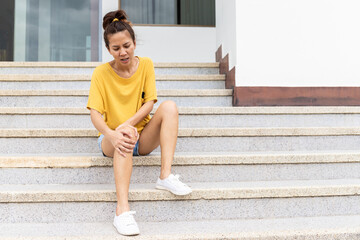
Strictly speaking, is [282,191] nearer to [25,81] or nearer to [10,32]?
[25,81]

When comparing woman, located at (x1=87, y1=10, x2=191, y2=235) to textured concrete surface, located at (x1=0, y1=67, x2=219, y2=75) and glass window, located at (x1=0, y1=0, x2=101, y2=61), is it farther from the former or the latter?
glass window, located at (x1=0, y1=0, x2=101, y2=61)

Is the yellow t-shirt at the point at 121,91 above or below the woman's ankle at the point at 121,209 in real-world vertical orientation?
above

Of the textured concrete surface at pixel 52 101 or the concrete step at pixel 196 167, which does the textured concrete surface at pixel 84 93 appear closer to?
the textured concrete surface at pixel 52 101

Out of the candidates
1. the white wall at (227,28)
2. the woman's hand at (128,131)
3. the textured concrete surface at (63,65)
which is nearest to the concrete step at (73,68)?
the textured concrete surface at (63,65)

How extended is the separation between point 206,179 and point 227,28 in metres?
1.59

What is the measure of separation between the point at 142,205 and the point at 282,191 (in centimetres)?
66

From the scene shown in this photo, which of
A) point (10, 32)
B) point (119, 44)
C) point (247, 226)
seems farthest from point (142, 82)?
point (10, 32)

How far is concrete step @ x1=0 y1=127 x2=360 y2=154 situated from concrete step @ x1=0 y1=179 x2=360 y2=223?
36 centimetres

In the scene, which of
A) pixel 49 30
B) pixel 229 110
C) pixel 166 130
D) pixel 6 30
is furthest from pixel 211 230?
pixel 6 30

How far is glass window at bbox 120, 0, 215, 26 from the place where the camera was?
4629 millimetres

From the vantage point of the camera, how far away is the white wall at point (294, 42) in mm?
2514

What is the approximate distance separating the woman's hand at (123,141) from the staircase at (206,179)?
0.22m

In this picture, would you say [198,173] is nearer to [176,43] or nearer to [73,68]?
[73,68]

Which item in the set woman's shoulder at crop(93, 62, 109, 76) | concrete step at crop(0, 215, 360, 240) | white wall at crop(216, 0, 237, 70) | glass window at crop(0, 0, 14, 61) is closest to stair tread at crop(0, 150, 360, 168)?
concrete step at crop(0, 215, 360, 240)
